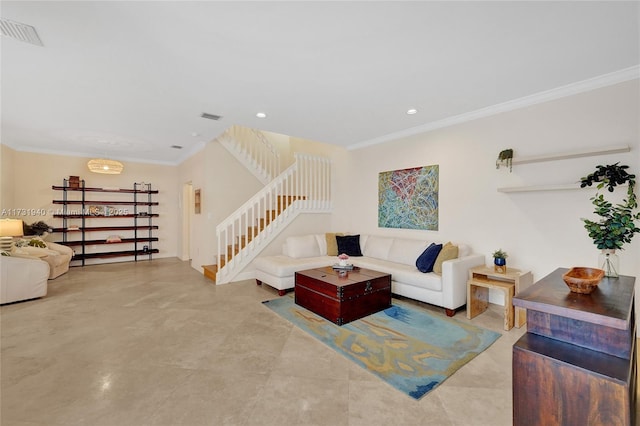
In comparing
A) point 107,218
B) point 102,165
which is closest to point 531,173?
point 102,165

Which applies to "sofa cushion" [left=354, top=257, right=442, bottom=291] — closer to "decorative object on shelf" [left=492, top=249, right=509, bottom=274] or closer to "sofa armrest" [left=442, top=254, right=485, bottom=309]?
"sofa armrest" [left=442, top=254, right=485, bottom=309]

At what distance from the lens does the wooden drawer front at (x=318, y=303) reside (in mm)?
3135

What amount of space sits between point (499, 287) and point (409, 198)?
2030mm

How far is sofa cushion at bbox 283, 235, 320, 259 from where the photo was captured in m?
4.85

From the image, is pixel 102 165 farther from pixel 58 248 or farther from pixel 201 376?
pixel 201 376

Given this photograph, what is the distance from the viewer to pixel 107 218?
680 centimetres

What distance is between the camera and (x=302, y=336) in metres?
2.82

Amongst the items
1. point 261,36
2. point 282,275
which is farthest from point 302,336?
point 261,36

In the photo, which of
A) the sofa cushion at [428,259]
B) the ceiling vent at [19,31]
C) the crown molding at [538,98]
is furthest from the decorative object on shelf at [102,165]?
the sofa cushion at [428,259]

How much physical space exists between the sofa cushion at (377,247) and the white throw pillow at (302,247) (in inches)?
34.8

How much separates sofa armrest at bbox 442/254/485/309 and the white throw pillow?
7.49ft

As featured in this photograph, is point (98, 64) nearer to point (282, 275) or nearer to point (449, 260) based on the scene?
point (282, 275)

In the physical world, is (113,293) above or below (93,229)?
below

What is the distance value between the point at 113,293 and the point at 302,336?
330 centimetres
